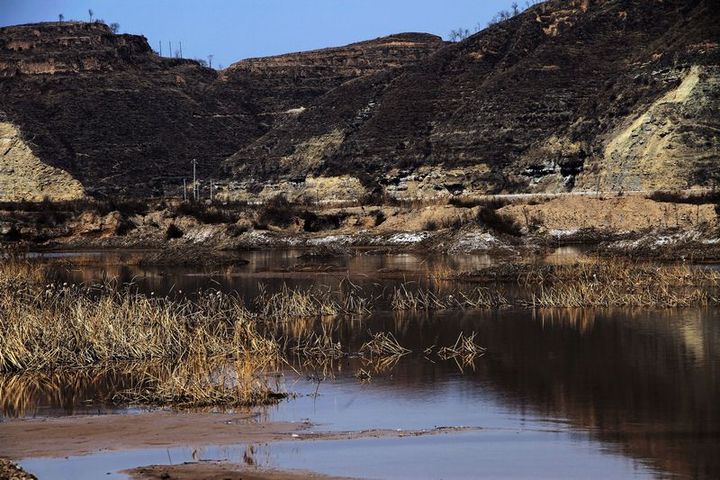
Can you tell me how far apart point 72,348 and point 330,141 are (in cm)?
8970

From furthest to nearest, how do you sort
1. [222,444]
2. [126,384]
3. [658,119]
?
1. [658,119]
2. [126,384]
3. [222,444]

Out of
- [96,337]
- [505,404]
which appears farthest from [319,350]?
[505,404]

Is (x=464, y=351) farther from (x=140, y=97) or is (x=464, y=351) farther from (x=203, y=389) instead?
(x=140, y=97)

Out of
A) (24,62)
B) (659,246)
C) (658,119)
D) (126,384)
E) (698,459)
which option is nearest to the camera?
(698,459)

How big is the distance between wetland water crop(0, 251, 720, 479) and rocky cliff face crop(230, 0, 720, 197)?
47.8 metres

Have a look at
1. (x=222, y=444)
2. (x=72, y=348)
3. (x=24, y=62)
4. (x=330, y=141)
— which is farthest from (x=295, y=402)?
(x=24, y=62)

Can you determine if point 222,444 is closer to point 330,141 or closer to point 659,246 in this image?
point 659,246

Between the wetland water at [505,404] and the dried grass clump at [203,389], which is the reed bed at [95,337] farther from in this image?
the dried grass clump at [203,389]

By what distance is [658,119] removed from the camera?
73250mm

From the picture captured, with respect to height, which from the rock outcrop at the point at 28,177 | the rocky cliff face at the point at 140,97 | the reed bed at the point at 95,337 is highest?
the rocky cliff face at the point at 140,97

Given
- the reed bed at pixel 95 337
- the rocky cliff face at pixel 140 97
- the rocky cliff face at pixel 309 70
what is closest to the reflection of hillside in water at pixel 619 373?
the reed bed at pixel 95 337

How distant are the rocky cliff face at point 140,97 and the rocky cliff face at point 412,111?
255 millimetres

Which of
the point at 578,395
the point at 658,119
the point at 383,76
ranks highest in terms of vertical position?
the point at 383,76

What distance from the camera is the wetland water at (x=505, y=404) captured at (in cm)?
1234
